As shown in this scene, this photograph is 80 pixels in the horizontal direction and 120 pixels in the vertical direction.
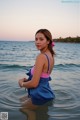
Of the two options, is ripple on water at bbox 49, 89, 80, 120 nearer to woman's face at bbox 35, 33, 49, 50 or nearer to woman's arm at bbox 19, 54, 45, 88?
woman's arm at bbox 19, 54, 45, 88

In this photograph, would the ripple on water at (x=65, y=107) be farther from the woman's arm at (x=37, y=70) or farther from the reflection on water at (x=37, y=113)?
the woman's arm at (x=37, y=70)

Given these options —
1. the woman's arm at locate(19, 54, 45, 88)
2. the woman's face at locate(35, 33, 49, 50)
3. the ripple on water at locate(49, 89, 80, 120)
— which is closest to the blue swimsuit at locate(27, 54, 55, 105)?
the woman's arm at locate(19, 54, 45, 88)

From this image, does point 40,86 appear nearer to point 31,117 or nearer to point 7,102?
point 31,117

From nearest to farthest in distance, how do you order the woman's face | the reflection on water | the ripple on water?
the woman's face → the reflection on water → the ripple on water

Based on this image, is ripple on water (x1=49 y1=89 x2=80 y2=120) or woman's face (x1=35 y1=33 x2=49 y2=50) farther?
ripple on water (x1=49 y1=89 x2=80 y2=120)

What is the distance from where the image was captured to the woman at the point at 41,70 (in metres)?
4.28

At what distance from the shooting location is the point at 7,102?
5.56 metres

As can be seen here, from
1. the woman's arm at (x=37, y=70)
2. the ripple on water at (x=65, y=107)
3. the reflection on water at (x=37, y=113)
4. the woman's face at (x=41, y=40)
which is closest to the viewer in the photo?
the woman's arm at (x=37, y=70)

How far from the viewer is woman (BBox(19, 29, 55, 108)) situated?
4.28 meters

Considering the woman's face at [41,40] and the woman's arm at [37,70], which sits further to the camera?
the woman's face at [41,40]

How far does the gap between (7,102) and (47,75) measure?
5.12 ft

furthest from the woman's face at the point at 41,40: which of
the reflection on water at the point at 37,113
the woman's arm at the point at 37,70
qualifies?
the reflection on water at the point at 37,113

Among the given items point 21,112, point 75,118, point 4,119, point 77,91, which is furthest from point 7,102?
point 77,91

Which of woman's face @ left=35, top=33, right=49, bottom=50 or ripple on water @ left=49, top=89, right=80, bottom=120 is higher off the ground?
woman's face @ left=35, top=33, right=49, bottom=50
